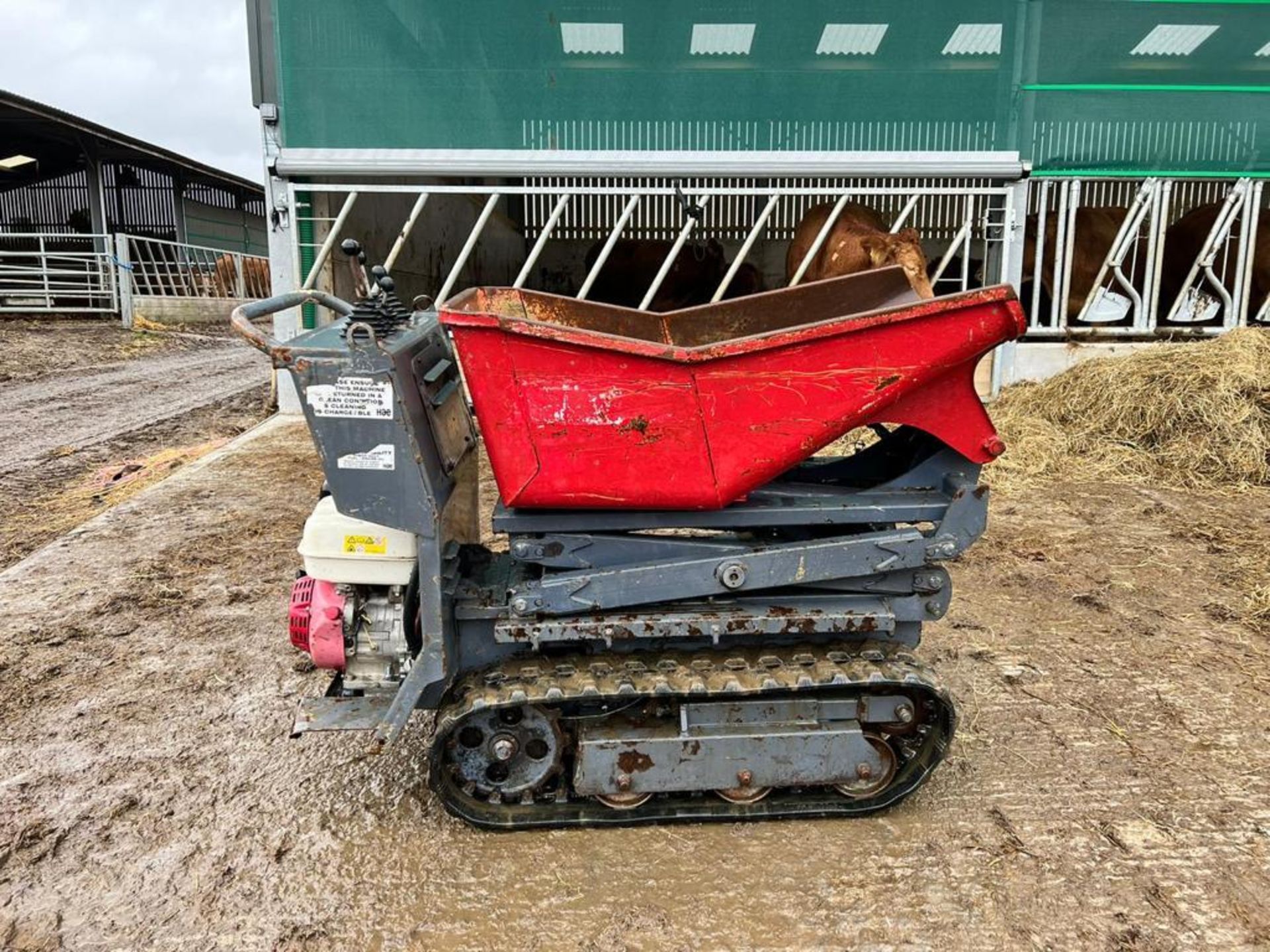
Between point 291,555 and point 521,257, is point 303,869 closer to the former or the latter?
point 291,555

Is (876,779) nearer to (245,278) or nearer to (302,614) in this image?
(302,614)

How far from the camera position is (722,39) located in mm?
9508

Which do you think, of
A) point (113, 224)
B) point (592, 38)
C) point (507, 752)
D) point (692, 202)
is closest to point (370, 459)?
point (507, 752)

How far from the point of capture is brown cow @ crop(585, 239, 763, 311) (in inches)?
510

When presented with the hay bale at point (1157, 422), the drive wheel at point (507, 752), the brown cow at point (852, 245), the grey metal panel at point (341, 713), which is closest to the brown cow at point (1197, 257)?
→ the hay bale at point (1157, 422)

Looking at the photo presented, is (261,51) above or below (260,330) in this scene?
above

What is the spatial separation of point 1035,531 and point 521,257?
11430mm

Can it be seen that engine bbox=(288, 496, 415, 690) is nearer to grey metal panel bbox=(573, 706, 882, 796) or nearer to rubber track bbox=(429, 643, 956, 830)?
rubber track bbox=(429, 643, 956, 830)

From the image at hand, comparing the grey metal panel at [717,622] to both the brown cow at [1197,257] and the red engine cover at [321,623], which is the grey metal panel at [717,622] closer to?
the red engine cover at [321,623]

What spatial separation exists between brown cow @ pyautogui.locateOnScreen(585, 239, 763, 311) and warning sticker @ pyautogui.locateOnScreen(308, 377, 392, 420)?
10135mm

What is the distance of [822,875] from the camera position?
2.70 m

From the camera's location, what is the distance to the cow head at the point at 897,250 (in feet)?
26.8

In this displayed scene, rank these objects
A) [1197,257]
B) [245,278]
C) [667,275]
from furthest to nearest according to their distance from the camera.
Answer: [245,278]
[667,275]
[1197,257]

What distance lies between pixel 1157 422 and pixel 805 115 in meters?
4.43
